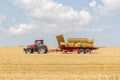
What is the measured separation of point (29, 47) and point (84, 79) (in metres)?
25.8

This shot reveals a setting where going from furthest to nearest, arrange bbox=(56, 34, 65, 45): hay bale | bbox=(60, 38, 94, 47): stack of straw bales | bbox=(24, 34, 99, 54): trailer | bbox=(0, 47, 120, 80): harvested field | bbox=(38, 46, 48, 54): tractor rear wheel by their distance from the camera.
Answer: bbox=(56, 34, 65, 45): hay bale
bbox=(60, 38, 94, 47): stack of straw bales
bbox=(24, 34, 99, 54): trailer
bbox=(38, 46, 48, 54): tractor rear wheel
bbox=(0, 47, 120, 80): harvested field

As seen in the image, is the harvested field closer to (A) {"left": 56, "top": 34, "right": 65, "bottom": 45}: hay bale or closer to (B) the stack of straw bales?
(B) the stack of straw bales

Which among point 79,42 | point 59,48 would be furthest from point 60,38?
point 79,42

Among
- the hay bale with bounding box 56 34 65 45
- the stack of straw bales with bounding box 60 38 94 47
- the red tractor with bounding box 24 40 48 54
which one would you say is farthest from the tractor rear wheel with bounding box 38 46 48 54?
the stack of straw bales with bounding box 60 38 94 47

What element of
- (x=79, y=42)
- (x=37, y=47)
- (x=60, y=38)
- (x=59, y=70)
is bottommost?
(x=59, y=70)

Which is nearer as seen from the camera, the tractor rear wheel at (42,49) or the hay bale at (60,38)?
the tractor rear wheel at (42,49)

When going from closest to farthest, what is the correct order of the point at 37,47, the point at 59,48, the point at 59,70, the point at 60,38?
the point at 59,70 < the point at 37,47 < the point at 59,48 < the point at 60,38

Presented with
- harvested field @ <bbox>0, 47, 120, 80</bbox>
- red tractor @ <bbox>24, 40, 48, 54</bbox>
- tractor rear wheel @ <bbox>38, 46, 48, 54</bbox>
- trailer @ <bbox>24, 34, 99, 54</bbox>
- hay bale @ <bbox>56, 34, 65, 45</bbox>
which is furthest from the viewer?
hay bale @ <bbox>56, 34, 65, 45</bbox>

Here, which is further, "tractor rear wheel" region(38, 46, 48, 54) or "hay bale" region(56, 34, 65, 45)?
"hay bale" region(56, 34, 65, 45)

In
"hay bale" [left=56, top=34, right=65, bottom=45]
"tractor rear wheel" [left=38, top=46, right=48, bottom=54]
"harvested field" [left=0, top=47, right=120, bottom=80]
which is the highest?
"hay bale" [left=56, top=34, right=65, bottom=45]

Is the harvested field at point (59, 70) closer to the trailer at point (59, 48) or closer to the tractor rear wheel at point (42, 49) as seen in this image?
the tractor rear wheel at point (42, 49)

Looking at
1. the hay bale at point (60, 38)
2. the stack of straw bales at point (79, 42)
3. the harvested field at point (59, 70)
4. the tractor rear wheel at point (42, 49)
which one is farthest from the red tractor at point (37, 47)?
the harvested field at point (59, 70)

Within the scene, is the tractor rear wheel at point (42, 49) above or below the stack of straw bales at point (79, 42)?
below

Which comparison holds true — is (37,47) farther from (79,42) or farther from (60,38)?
(79,42)
